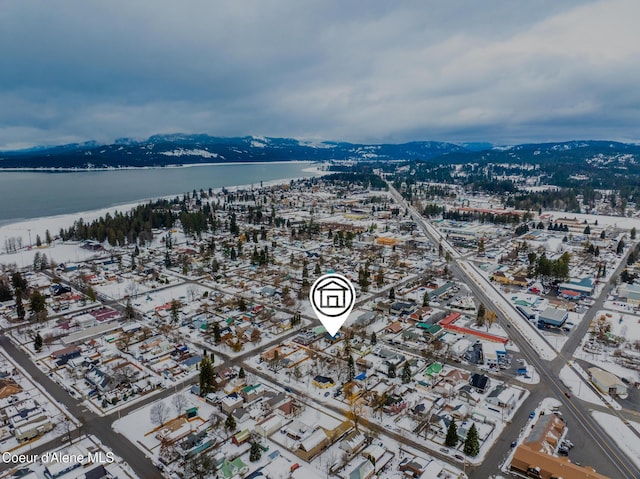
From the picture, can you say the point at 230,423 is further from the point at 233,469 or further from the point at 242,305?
the point at 242,305

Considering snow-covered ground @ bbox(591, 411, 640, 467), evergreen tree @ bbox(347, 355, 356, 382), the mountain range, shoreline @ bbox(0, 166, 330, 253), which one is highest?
the mountain range

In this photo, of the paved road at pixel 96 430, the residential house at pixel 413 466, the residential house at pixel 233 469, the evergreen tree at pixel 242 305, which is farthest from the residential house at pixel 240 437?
the evergreen tree at pixel 242 305

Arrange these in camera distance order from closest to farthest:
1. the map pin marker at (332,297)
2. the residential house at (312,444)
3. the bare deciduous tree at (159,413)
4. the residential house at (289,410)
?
the residential house at (312,444) < the map pin marker at (332,297) < the bare deciduous tree at (159,413) < the residential house at (289,410)

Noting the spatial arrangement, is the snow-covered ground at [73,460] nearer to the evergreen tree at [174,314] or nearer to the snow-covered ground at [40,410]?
the snow-covered ground at [40,410]

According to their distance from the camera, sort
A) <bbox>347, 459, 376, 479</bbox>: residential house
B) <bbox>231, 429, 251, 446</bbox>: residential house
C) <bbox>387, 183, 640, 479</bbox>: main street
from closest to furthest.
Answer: <bbox>347, 459, 376, 479</bbox>: residential house < <bbox>387, 183, 640, 479</bbox>: main street < <bbox>231, 429, 251, 446</bbox>: residential house

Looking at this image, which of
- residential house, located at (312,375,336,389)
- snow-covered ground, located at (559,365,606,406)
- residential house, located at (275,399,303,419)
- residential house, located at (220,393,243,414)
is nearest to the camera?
residential house, located at (275,399,303,419)

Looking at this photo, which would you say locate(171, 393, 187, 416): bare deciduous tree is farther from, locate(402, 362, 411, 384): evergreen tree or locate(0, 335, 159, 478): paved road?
locate(402, 362, 411, 384): evergreen tree

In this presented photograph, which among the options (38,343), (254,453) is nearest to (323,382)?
(254,453)

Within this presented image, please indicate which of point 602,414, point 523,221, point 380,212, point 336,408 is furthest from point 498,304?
point 380,212

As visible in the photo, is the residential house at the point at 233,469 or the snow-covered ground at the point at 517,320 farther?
the snow-covered ground at the point at 517,320

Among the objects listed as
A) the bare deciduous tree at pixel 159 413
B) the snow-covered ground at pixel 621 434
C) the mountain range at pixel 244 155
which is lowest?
the snow-covered ground at pixel 621 434

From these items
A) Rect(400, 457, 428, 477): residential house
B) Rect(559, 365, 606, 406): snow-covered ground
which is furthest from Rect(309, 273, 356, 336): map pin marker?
Rect(559, 365, 606, 406): snow-covered ground
